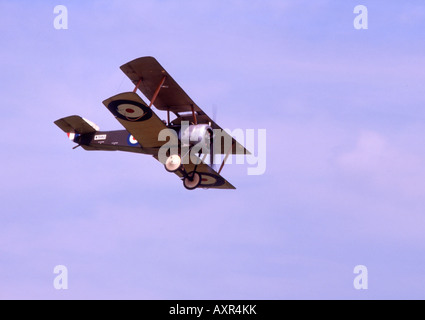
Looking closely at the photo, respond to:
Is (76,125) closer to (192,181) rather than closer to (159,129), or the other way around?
(159,129)

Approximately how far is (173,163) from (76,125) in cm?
360

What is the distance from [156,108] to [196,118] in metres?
1.19

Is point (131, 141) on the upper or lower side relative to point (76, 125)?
lower

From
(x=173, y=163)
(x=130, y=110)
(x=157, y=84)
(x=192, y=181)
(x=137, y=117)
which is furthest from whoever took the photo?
(x=192, y=181)

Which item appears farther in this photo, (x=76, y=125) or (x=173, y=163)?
(x=76, y=125)

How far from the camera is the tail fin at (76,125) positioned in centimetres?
2280

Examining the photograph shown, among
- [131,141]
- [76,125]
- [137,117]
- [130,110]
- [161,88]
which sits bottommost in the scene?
[131,141]

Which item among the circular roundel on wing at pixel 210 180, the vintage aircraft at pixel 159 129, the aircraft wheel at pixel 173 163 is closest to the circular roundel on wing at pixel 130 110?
the vintage aircraft at pixel 159 129

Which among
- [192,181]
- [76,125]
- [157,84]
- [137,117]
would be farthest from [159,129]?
[76,125]

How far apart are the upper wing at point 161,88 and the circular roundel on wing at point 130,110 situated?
30.4 inches

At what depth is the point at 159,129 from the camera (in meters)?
20.9
